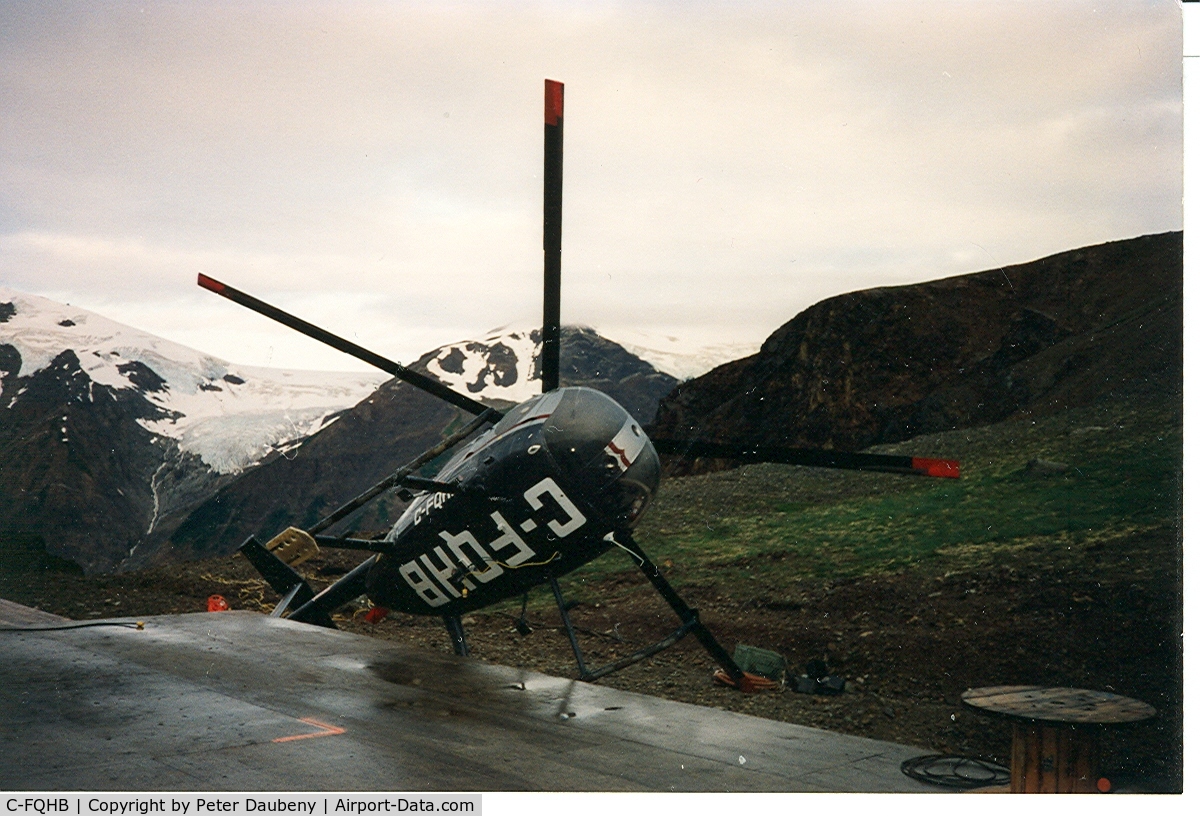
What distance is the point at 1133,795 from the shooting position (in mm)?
6758

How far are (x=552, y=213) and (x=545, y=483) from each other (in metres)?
2.67

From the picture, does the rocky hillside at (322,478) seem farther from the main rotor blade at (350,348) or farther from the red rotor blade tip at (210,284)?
the main rotor blade at (350,348)

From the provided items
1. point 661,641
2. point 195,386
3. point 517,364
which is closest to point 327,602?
point 661,641

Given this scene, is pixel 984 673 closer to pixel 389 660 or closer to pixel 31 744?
pixel 389 660

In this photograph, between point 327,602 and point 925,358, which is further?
point 925,358

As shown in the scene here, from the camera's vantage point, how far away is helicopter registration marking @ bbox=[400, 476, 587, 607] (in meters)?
8.69

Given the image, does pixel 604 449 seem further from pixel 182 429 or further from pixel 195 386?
pixel 182 429

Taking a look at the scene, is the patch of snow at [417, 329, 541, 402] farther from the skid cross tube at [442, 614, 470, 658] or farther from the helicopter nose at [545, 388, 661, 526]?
the helicopter nose at [545, 388, 661, 526]

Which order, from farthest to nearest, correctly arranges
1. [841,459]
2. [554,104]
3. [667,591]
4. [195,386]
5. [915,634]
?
[195,386]
[915,634]
[667,591]
[554,104]
[841,459]

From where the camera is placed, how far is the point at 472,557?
9.39 meters

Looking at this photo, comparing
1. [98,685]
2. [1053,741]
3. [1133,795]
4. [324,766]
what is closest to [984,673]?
[1133,795]

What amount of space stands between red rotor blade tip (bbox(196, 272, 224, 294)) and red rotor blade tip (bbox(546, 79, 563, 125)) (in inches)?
166

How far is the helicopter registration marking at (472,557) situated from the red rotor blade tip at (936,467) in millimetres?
3222
